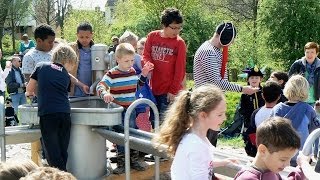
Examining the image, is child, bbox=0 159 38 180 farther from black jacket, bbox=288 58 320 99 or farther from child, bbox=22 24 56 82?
black jacket, bbox=288 58 320 99

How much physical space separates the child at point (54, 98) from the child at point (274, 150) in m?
2.13

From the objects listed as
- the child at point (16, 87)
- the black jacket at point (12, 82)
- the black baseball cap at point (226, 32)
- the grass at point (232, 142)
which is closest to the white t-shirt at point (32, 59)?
the black baseball cap at point (226, 32)

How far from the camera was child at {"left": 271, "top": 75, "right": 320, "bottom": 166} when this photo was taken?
4164 millimetres

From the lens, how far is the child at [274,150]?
8.02 feet

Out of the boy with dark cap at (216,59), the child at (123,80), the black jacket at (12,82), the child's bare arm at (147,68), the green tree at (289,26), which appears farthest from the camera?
the green tree at (289,26)

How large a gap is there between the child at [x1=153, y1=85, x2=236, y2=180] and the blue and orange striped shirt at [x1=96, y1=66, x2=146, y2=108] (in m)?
1.82

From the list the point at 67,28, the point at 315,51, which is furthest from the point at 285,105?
the point at 67,28

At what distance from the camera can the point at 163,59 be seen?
5152mm

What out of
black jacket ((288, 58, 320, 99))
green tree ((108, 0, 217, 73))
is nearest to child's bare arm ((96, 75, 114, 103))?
black jacket ((288, 58, 320, 99))

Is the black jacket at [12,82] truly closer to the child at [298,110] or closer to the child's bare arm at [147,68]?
the child's bare arm at [147,68]

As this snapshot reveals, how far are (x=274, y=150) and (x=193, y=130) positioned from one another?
55cm

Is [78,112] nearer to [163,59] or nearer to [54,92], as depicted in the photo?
[54,92]

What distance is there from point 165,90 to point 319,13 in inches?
635

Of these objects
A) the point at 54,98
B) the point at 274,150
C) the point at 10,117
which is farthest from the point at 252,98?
the point at 10,117
